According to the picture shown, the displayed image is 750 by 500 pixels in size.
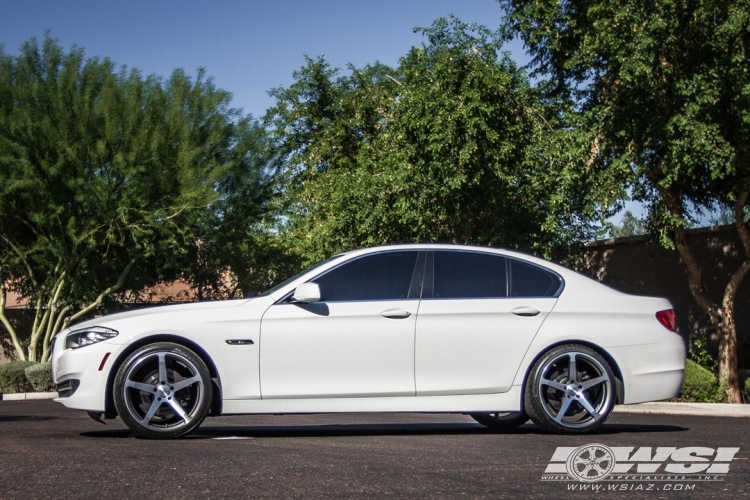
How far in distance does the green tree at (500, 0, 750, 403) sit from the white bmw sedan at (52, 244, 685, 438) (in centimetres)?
822

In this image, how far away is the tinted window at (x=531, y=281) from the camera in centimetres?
889

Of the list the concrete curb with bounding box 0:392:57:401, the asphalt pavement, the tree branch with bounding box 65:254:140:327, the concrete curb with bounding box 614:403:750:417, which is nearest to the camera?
the asphalt pavement

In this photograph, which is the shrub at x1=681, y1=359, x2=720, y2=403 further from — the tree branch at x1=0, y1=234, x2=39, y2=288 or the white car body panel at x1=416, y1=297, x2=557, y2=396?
the tree branch at x1=0, y1=234, x2=39, y2=288

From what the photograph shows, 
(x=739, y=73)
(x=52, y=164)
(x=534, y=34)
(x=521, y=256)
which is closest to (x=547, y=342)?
(x=521, y=256)

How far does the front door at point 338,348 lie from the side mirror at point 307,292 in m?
0.23

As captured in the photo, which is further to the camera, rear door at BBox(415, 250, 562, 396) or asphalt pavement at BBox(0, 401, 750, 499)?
rear door at BBox(415, 250, 562, 396)

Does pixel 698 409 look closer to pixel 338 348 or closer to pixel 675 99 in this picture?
pixel 675 99

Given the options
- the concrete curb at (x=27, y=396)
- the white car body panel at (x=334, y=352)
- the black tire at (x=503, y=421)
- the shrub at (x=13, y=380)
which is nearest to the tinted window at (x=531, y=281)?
the white car body panel at (x=334, y=352)

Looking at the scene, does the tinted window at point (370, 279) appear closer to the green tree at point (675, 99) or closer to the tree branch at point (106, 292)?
the green tree at point (675, 99)

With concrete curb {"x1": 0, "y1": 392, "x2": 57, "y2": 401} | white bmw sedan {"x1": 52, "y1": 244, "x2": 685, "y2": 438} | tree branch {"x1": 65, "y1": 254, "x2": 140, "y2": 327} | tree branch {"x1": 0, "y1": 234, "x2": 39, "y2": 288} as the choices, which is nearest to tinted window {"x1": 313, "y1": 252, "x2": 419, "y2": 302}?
white bmw sedan {"x1": 52, "y1": 244, "x2": 685, "y2": 438}

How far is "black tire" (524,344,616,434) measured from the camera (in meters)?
8.53

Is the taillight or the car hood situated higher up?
the car hood

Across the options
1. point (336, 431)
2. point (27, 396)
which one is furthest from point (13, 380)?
point (336, 431)

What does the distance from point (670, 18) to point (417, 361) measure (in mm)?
10253
